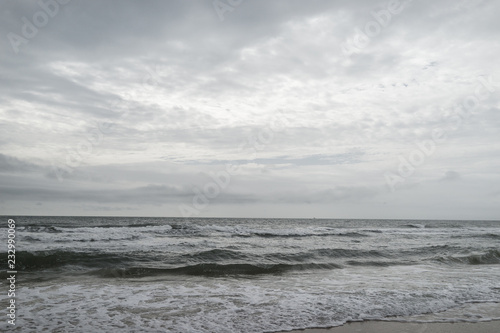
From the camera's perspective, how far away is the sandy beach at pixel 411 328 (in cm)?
604

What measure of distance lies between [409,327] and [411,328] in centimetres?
6

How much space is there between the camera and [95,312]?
6641 mm

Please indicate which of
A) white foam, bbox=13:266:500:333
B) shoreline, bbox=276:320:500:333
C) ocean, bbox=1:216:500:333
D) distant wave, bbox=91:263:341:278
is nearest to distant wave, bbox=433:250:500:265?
ocean, bbox=1:216:500:333

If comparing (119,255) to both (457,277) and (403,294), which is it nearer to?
(403,294)

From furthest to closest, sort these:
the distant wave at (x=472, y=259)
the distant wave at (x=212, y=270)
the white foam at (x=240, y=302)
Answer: the distant wave at (x=472, y=259)
the distant wave at (x=212, y=270)
the white foam at (x=240, y=302)

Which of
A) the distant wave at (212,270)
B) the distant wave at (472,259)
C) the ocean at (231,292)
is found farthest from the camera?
the distant wave at (472,259)

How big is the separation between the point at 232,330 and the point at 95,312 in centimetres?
297

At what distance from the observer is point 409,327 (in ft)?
20.6
